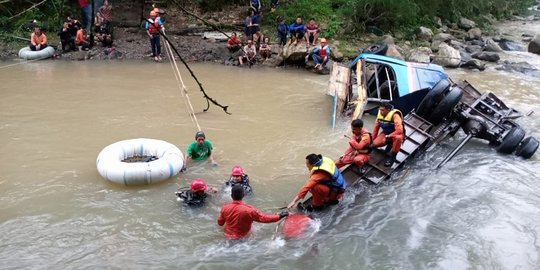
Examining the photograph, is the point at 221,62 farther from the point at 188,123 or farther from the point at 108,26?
the point at 188,123

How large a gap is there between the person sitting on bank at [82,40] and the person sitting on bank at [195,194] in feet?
34.9

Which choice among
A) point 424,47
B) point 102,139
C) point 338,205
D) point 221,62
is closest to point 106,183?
point 102,139

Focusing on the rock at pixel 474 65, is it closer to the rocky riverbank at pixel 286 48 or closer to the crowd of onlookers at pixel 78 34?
the rocky riverbank at pixel 286 48

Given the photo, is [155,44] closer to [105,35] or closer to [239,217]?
[105,35]

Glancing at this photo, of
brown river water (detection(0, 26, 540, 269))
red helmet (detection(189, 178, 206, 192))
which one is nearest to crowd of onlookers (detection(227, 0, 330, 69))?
brown river water (detection(0, 26, 540, 269))

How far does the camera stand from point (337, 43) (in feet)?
Answer: 55.5

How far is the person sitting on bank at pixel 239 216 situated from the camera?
230 inches

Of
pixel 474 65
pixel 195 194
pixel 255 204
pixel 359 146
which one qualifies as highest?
pixel 474 65

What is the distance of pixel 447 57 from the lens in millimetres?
16000

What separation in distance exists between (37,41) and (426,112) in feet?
41.0

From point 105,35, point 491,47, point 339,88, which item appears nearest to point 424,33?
point 491,47

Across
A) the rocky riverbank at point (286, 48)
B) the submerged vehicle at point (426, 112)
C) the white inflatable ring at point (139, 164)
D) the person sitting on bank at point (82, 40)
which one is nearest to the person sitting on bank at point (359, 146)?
the submerged vehicle at point (426, 112)

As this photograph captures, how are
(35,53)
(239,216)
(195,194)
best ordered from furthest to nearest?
(35,53)
(195,194)
(239,216)

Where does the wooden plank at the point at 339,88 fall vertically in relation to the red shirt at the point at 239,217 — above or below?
above
